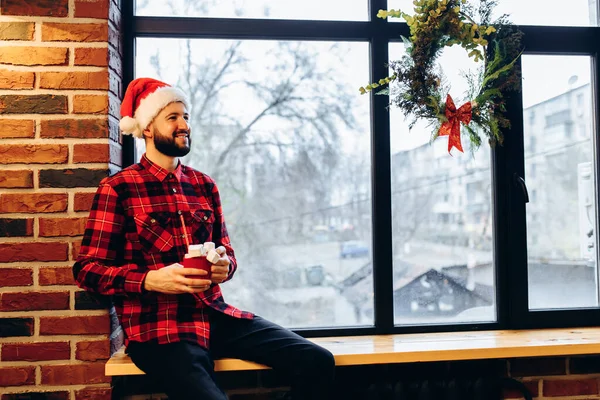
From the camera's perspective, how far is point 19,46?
6.13 feet

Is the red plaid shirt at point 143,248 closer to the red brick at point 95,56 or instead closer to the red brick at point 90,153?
the red brick at point 90,153

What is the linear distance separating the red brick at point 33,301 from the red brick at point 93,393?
0.97 feet

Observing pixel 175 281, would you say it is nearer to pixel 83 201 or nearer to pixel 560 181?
pixel 83 201

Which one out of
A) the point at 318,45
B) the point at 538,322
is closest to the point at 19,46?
the point at 318,45

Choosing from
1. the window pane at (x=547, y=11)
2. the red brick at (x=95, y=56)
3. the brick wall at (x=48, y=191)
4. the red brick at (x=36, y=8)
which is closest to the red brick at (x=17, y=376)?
the brick wall at (x=48, y=191)

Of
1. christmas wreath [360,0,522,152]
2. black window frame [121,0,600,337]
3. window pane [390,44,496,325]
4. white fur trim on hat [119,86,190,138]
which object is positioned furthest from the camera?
window pane [390,44,496,325]

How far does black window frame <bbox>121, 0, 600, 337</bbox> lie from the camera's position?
7.20 ft

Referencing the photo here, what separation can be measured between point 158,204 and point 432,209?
1.15 m

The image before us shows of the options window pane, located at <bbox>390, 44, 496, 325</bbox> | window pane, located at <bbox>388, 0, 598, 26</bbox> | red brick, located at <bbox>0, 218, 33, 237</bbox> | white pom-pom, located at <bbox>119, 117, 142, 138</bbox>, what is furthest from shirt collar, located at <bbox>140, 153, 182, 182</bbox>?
window pane, located at <bbox>388, 0, 598, 26</bbox>

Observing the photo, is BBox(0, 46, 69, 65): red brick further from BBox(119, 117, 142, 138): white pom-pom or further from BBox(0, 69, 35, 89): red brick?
BBox(119, 117, 142, 138): white pom-pom

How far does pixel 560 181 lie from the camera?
94.0 inches

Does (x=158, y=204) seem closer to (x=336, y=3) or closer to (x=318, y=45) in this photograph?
(x=318, y=45)

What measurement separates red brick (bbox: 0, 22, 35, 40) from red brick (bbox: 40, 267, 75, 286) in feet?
2.64

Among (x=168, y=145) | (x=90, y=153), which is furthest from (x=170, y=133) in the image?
(x=90, y=153)
